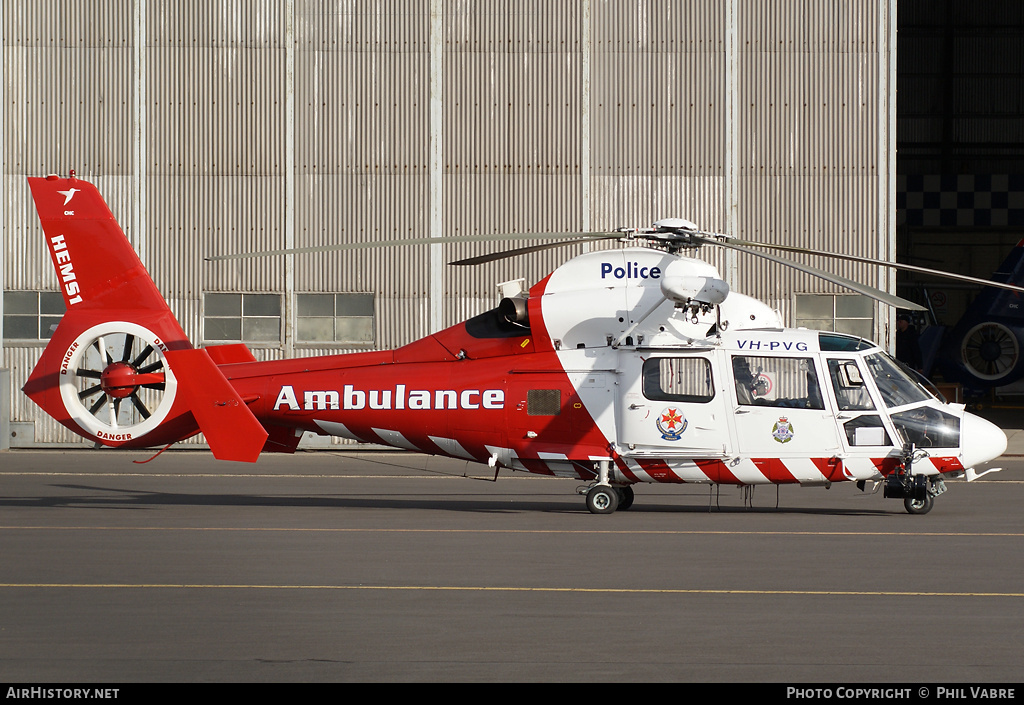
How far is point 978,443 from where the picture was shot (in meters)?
13.2

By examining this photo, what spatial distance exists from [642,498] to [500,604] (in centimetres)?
732

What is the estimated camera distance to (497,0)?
75.2 feet

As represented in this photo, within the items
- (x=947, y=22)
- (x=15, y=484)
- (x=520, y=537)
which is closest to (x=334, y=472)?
(x=15, y=484)

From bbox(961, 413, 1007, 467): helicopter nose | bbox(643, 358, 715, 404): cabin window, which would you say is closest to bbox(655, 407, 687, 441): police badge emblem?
bbox(643, 358, 715, 404): cabin window

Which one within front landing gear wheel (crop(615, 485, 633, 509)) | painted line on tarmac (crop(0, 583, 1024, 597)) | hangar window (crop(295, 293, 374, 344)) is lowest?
front landing gear wheel (crop(615, 485, 633, 509))

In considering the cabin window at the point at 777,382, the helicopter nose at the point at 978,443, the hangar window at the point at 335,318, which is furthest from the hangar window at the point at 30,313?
the helicopter nose at the point at 978,443

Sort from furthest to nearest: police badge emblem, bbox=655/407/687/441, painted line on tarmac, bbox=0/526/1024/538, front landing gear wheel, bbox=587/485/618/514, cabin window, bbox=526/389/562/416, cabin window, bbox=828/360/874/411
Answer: cabin window, bbox=526/389/562/416 → front landing gear wheel, bbox=587/485/618/514 → police badge emblem, bbox=655/407/687/441 → cabin window, bbox=828/360/874/411 → painted line on tarmac, bbox=0/526/1024/538

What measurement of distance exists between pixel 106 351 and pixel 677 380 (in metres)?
6.68

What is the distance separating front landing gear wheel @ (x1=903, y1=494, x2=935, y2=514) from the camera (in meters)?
13.5

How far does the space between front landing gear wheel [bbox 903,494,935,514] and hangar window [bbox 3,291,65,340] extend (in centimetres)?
1687

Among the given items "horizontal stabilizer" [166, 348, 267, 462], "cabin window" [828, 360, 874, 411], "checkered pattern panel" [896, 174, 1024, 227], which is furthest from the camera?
"checkered pattern panel" [896, 174, 1024, 227]

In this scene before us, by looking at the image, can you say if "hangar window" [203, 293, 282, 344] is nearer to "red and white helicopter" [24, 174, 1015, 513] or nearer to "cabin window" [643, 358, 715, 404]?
"red and white helicopter" [24, 174, 1015, 513]

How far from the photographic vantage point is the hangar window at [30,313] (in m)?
23.1

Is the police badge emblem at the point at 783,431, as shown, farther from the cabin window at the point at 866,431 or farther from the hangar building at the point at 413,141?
the hangar building at the point at 413,141
